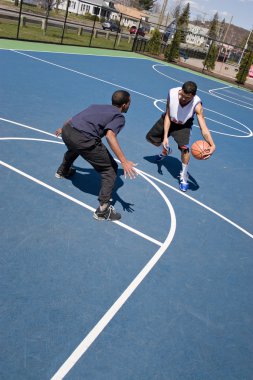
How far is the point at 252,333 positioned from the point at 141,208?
8.08 feet

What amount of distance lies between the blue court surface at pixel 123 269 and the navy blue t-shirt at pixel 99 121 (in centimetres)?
112

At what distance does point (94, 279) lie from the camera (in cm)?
406

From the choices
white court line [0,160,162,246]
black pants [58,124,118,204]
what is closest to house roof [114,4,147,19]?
white court line [0,160,162,246]

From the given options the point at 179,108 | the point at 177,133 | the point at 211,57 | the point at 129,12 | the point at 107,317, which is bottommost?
the point at 107,317

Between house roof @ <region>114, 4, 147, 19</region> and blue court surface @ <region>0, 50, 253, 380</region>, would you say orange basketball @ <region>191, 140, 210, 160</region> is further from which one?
house roof @ <region>114, 4, 147, 19</region>

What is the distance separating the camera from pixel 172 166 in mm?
7906

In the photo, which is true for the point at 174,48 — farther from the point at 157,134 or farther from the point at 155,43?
the point at 157,134

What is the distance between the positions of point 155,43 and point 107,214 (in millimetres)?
25766

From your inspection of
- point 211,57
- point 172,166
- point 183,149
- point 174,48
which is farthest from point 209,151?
point 211,57

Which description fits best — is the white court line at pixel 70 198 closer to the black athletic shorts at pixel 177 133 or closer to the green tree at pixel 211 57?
the black athletic shorts at pixel 177 133

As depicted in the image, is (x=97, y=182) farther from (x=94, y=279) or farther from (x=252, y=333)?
(x=252, y=333)

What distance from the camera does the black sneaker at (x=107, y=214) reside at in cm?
514

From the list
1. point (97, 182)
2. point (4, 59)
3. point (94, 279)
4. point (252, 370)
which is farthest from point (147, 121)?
point (252, 370)

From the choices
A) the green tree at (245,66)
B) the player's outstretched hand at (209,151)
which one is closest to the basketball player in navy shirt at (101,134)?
the player's outstretched hand at (209,151)
